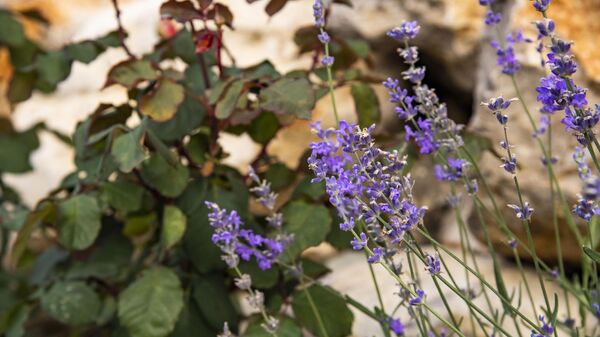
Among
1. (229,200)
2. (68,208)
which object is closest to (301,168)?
(229,200)

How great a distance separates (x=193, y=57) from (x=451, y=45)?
1.07 metres

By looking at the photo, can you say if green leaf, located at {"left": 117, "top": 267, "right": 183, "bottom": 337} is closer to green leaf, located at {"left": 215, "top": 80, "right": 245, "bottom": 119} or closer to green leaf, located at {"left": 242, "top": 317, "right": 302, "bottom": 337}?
green leaf, located at {"left": 242, "top": 317, "right": 302, "bottom": 337}

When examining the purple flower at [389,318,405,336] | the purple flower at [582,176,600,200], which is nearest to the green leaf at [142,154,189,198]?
the purple flower at [389,318,405,336]

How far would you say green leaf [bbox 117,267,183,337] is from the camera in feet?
5.21

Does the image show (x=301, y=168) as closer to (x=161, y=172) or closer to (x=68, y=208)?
(x=161, y=172)

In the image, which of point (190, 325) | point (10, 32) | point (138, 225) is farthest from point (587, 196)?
point (10, 32)

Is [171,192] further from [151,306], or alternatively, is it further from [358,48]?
[358,48]

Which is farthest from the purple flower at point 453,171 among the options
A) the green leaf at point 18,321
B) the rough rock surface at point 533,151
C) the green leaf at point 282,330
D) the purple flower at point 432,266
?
the green leaf at point 18,321

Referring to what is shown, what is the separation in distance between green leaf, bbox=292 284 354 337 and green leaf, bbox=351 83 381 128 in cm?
39

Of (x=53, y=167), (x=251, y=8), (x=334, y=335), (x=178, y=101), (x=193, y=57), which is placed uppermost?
(x=251, y=8)

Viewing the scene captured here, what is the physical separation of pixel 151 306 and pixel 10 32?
1.36 meters

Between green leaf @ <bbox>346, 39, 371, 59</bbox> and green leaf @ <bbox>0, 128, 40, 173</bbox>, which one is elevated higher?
green leaf @ <bbox>346, 39, 371, 59</bbox>

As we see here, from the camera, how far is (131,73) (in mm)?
1692

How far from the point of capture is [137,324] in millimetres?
1594
